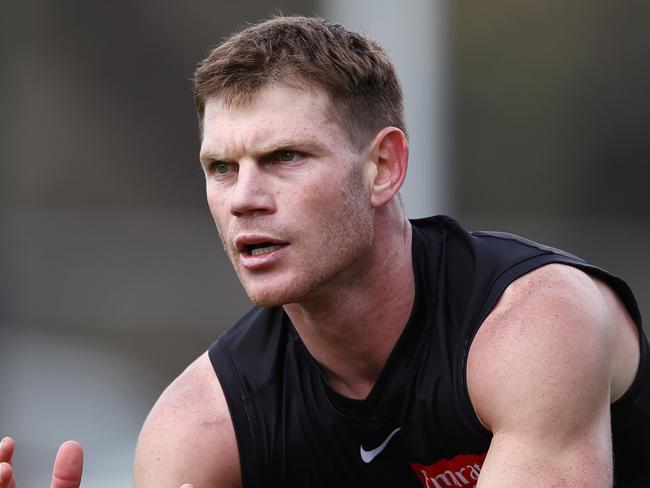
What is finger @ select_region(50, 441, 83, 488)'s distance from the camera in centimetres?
341

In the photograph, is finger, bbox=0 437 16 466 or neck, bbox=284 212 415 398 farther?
neck, bbox=284 212 415 398

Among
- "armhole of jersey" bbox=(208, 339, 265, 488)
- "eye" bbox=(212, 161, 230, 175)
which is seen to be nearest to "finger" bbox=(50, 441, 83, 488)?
"armhole of jersey" bbox=(208, 339, 265, 488)

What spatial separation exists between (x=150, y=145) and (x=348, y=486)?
709 cm

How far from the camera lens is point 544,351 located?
3.34m

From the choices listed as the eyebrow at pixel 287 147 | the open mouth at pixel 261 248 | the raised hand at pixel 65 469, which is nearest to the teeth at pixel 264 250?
the open mouth at pixel 261 248

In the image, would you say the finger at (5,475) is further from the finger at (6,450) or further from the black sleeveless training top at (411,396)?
the black sleeveless training top at (411,396)

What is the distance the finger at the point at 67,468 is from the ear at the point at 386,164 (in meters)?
1.08

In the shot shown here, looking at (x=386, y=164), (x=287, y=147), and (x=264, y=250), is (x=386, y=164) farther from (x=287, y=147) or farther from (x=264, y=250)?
(x=264, y=250)

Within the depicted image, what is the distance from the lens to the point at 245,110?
3.58 m

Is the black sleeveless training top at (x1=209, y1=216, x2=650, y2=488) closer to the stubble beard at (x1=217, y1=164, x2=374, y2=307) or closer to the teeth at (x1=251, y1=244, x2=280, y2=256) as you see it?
the stubble beard at (x1=217, y1=164, x2=374, y2=307)

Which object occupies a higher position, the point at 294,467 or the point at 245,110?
the point at 245,110

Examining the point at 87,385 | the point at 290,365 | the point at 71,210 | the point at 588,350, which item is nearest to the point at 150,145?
the point at 71,210

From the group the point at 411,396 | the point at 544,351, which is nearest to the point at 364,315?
the point at 411,396

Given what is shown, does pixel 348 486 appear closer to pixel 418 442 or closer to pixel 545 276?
pixel 418 442
